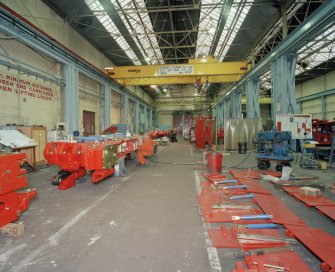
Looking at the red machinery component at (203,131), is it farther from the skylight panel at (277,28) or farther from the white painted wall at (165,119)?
the white painted wall at (165,119)

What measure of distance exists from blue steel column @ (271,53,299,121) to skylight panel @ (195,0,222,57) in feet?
10.9

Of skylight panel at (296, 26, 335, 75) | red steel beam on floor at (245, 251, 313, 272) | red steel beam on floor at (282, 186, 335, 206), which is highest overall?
skylight panel at (296, 26, 335, 75)

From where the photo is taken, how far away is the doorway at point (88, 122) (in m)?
12.7

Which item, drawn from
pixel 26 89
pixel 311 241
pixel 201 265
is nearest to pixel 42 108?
pixel 26 89

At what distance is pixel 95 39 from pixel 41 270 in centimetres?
1349

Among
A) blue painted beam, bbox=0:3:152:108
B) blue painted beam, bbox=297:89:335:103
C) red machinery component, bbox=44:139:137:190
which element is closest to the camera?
red machinery component, bbox=44:139:137:190

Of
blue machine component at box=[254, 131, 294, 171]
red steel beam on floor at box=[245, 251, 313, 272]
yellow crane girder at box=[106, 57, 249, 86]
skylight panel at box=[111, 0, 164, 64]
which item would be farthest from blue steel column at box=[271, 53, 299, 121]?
red steel beam on floor at box=[245, 251, 313, 272]

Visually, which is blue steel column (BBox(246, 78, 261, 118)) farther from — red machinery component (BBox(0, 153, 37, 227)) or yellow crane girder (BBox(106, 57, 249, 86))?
red machinery component (BBox(0, 153, 37, 227))

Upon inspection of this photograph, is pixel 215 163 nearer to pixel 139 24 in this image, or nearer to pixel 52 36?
pixel 139 24

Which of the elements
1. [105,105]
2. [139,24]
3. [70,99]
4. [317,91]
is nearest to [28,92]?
[70,99]

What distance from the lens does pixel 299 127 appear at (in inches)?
287

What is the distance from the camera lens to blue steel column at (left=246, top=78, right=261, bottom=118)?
43.5ft

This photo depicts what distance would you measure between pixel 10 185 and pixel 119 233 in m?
1.63

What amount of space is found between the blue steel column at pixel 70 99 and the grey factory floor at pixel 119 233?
484cm
